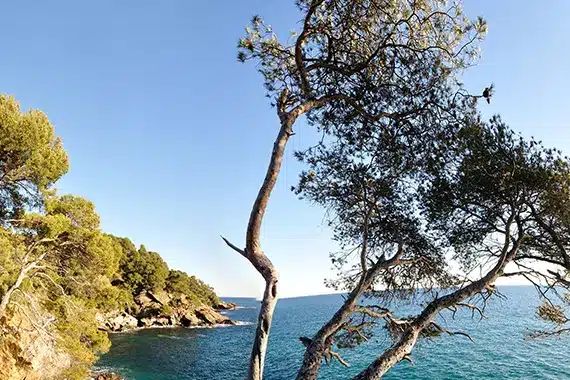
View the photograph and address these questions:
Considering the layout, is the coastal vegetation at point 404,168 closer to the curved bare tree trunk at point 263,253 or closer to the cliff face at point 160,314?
the curved bare tree trunk at point 263,253

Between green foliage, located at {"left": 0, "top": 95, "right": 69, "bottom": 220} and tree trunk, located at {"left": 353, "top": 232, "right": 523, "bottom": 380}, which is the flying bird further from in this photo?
green foliage, located at {"left": 0, "top": 95, "right": 69, "bottom": 220}

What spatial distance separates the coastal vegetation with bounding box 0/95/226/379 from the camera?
12758mm

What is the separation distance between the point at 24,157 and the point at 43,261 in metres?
3.84

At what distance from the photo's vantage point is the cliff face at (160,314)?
46.8 meters

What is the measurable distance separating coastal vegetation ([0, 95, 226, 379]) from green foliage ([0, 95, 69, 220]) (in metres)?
0.03

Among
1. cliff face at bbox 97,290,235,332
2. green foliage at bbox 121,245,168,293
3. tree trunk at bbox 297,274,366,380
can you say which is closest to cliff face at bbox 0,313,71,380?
tree trunk at bbox 297,274,366,380

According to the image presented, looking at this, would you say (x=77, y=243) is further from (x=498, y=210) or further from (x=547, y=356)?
(x=547, y=356)

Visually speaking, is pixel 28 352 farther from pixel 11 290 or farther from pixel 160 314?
pixel 160 314

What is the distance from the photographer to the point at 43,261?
1387cm

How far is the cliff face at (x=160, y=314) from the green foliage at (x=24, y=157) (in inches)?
1345

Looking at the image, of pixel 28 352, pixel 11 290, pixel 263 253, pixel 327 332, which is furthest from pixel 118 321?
pixel 263 253

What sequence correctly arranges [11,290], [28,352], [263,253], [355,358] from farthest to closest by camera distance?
[355,358] → [28,352] → [11,290] → [263,253]

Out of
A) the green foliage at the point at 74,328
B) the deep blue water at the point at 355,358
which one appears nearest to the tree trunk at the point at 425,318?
the green foliage at the point at 74,328

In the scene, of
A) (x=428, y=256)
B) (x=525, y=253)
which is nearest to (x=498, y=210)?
(x=525, y=253)
